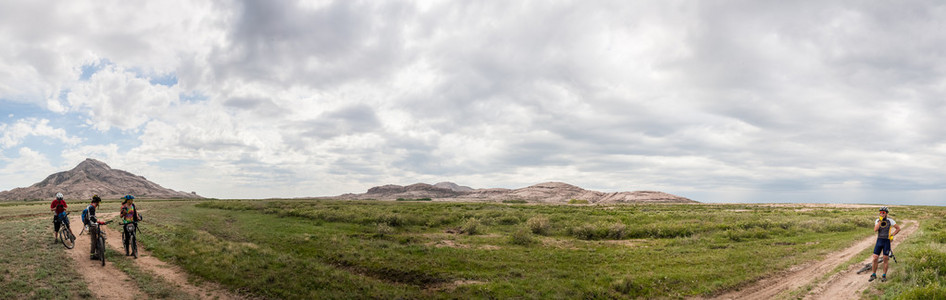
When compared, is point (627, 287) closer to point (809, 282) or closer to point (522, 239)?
point (809, 282)

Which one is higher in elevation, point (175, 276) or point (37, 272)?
point (37, 272)

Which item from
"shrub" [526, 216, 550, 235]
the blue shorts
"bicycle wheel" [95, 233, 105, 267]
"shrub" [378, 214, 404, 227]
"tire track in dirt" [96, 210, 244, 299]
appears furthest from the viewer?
"shrub" [378, 214, 404, 227]

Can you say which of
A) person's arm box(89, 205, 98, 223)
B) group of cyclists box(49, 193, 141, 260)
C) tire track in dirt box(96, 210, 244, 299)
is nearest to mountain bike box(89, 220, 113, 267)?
group of cyclists box(49, 193, 141, 260)

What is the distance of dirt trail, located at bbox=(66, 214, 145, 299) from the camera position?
15047 mm

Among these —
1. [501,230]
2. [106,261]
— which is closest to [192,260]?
[106,261]

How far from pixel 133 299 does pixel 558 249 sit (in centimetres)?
2300

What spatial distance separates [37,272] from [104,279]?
2853mm

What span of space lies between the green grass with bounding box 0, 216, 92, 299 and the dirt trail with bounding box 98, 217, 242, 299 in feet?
8.59

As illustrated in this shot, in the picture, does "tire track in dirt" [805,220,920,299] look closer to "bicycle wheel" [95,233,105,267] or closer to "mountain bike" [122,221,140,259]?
"bicycle wheel" [95,233,105,267]

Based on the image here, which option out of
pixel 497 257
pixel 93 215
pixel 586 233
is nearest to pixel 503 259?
pixel 497 257

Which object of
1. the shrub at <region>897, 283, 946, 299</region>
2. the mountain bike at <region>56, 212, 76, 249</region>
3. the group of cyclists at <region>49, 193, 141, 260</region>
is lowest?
the shrub at <region>897, 283, 946, 299</region>

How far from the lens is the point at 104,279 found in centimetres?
1662

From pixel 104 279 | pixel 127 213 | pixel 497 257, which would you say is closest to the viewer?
pixel 104 279

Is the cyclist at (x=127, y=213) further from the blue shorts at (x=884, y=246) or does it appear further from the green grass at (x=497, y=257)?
the blue shorts at (x=884, y=246)
